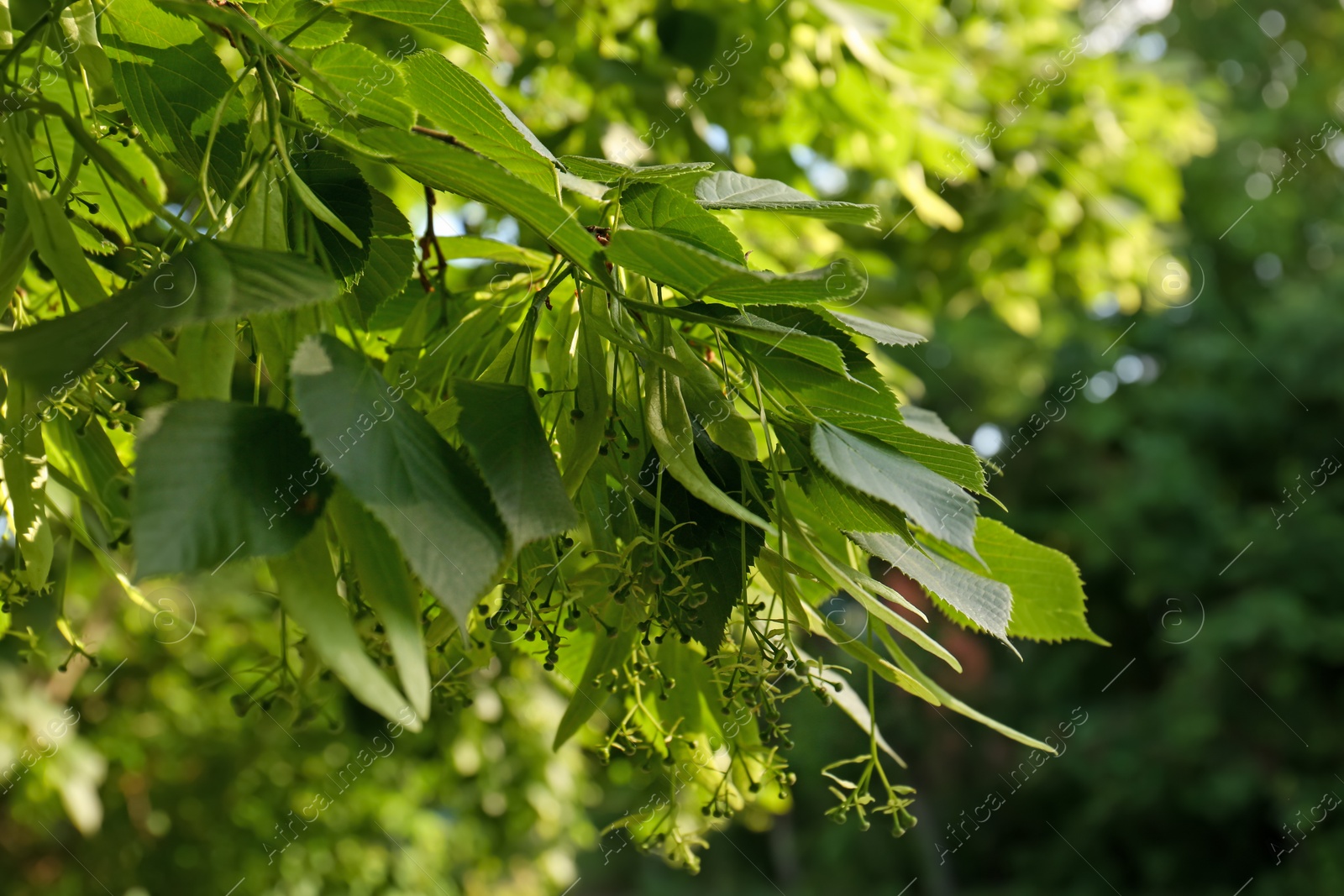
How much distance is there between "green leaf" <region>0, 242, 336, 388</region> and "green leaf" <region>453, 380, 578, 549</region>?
96 millimetres

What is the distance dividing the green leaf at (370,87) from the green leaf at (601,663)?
31cm

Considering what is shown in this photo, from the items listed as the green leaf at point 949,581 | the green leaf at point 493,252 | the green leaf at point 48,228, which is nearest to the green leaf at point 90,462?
the green leaf at point 48,228

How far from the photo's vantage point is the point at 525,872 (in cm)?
403

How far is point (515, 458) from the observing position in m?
0.48

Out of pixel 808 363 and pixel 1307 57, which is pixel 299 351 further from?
pixel 1307 57

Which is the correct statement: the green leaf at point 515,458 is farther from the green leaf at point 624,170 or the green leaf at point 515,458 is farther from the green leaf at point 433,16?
the green leaf at point 433,16

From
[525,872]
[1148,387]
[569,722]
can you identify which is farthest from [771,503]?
[1148,387]

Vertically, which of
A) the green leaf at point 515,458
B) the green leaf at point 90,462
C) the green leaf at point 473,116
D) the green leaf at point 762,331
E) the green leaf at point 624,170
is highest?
the green leaf at point 473,116

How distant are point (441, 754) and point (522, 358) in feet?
7.98

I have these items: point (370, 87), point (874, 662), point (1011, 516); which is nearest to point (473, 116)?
point (370, 87)

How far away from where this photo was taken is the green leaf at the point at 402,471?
410 mm

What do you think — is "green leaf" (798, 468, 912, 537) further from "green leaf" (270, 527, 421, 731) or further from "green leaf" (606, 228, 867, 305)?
"green leaf" (270, 527, 421, 731)

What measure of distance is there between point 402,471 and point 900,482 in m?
0.26

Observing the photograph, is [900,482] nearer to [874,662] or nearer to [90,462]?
[874,662]
